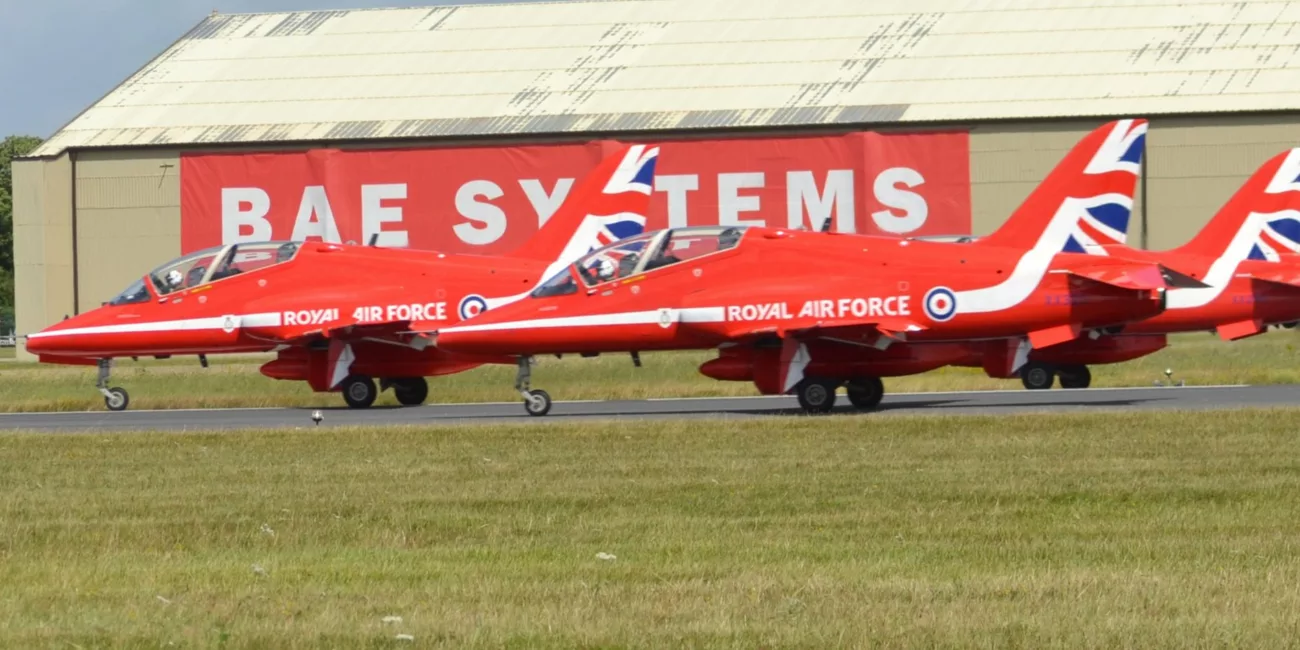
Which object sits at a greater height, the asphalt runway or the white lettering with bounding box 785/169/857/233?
the white lettering with bounding box 785/169/857/233

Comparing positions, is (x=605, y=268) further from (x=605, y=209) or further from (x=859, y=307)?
(x=605, y=209)

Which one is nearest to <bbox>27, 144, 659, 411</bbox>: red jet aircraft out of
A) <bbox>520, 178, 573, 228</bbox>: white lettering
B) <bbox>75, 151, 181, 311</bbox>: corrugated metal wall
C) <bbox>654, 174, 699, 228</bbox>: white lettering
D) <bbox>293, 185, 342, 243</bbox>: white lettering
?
<bbox>654, 174, 699, 228</bbox>: white lettering

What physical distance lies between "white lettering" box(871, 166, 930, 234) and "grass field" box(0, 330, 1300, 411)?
10800 mm

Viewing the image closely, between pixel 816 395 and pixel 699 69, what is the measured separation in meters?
30.9

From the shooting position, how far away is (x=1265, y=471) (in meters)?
15.4

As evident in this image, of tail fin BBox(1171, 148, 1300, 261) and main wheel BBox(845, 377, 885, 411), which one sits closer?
main wheel BBox(845, 377, 885, 411)

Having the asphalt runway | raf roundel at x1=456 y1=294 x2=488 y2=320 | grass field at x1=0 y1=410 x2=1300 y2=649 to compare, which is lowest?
grass field at x1=0 y1=410 x2=1300 y2=649

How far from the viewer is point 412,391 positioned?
31.6 metres

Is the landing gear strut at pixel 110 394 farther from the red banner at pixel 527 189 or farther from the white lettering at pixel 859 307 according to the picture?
the red banner at pixel 527 189

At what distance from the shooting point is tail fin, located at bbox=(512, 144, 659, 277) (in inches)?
1248

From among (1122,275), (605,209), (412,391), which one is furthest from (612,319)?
(1122,275)

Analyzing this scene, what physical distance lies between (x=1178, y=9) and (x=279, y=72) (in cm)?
2762

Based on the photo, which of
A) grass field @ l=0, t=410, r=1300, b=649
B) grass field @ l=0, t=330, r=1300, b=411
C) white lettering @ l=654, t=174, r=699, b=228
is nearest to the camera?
grass field @ l=0, t=410, r=1300, b=649

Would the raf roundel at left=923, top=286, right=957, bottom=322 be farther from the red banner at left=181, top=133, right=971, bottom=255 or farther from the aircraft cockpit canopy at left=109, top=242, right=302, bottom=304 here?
the red banner at left=181, top=133, right=971, bottom=255
